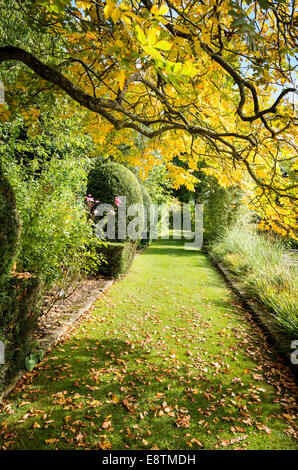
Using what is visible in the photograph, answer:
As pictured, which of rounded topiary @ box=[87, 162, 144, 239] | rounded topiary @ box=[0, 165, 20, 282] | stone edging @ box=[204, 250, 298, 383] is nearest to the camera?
rounded topiary @ box=[0, 165, 20, 282]

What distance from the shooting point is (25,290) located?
2766mm

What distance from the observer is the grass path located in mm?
2387

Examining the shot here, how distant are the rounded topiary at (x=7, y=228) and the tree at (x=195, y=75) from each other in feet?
3.88

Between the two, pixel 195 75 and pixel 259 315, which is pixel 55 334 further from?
pixel 195 75

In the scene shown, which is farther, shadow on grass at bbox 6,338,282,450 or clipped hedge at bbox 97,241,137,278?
clipped hedge at bbox 97,241,137,278

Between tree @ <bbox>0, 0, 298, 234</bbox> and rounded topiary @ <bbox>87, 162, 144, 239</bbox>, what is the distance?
2.58 metres

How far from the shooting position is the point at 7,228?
2334 mm

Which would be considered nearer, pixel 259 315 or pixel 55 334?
pixel 55 334

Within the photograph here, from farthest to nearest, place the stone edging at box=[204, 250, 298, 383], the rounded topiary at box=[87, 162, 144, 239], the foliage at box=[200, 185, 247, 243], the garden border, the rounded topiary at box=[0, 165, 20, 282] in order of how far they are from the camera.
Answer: the foliage at box=[200, 185, 247, 243] < the rounded topiary at box=[87, 162, 144, 239] < the stone edging at box=[204, 250, 298, 383] < the garden border < the rounded topiary at box=[0, 165, 20, 282]

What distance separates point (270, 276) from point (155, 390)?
13.9 ft

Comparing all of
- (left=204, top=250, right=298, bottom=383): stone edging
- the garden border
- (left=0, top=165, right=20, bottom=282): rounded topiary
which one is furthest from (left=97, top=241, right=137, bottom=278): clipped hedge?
(left=0, top=165, right=20, bottom=282): rounded topiary

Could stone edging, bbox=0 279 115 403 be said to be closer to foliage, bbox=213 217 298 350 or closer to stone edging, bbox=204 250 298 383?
stone edging, bbox=204 250 298 383

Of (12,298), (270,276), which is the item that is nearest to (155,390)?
(12,298)
